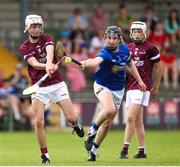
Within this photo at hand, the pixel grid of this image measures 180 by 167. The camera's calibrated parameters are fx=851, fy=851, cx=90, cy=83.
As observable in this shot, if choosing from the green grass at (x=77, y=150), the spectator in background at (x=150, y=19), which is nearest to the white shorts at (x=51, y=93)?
the green grass at (x=77, y=150)

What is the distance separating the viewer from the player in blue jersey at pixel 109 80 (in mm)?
14750

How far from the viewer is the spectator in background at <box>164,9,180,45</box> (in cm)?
2973

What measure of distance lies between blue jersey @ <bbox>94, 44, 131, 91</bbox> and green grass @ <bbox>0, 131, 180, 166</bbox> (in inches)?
53.7

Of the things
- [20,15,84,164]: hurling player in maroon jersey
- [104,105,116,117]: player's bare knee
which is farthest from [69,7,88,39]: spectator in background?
[104,105,116,117]: player's bare knee

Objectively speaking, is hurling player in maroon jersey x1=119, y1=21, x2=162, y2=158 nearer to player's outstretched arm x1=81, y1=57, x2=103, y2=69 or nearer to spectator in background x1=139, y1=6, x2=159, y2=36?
player's outstretched arm x1=81, y1=57, x2=103, y2=69

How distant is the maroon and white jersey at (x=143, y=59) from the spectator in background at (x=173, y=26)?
45.3 ft

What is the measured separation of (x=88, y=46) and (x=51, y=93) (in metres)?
14.3

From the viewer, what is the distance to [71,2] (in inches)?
1284

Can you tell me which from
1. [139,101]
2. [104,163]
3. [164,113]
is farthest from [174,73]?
[104,163]

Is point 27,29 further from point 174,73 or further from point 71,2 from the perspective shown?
point 71,2

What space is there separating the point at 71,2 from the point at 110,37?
18.1 m

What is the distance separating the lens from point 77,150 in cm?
1836

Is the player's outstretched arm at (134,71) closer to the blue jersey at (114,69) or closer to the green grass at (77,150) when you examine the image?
the blue jersey at (114,69)

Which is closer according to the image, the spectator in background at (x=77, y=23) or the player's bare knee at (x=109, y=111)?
the player's bare knee at (x=109, y=111)
